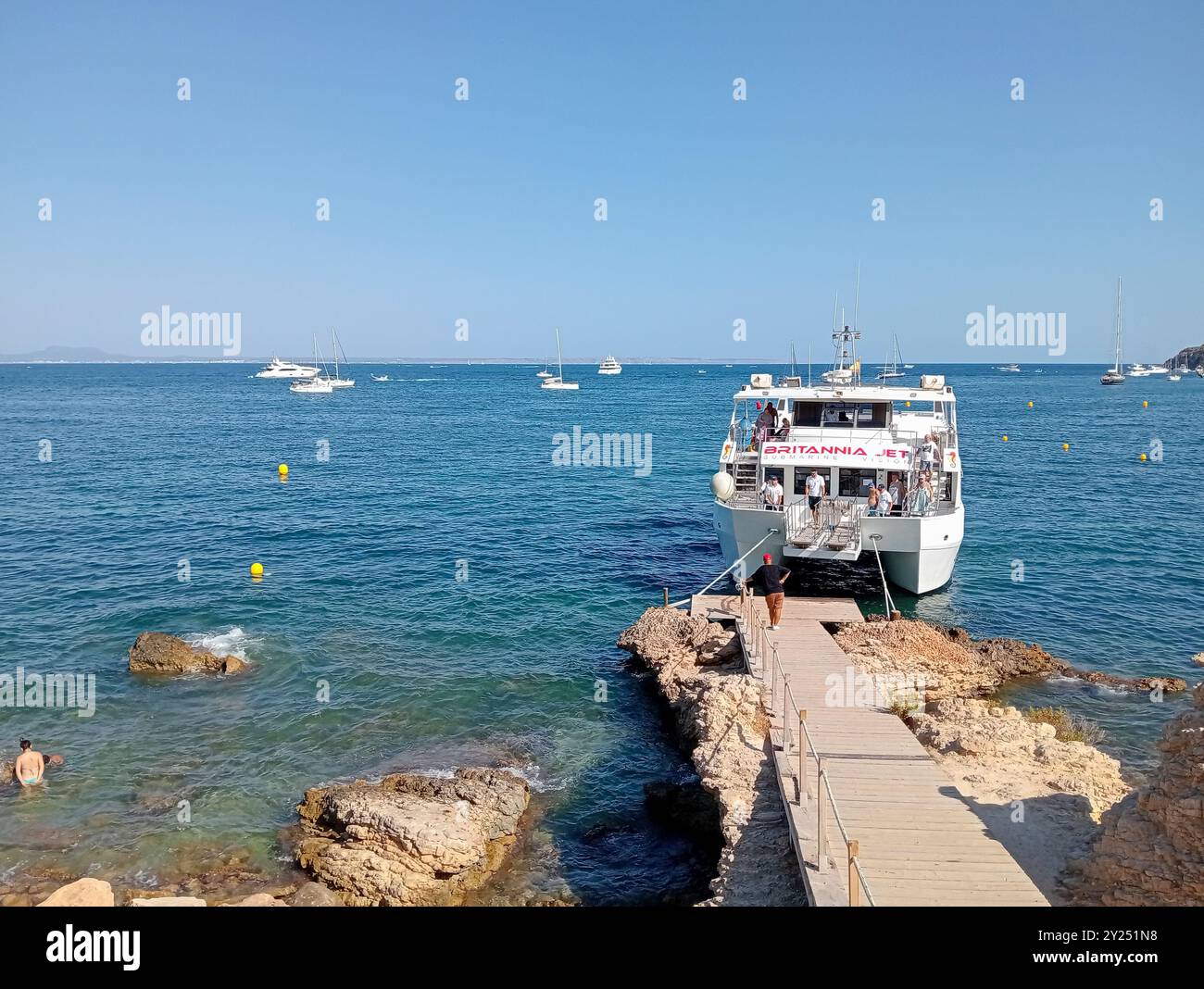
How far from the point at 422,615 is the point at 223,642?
535 centimetres

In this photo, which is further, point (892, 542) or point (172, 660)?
point (892, 542)

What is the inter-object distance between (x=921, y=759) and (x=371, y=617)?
16.4 m

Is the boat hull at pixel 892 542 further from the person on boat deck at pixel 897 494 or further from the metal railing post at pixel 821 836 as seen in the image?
the metal railing post at pixel 821 836

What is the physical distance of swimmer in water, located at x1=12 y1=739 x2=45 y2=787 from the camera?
50.2ft

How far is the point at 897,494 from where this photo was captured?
24.0 metres

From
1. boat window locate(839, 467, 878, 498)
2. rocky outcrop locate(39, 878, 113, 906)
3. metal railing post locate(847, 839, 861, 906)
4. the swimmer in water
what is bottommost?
the swimmer in water

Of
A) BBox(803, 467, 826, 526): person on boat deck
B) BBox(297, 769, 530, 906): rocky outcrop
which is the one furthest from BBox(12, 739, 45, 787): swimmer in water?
BBox(803, 467, 826, 526): person on boat deck

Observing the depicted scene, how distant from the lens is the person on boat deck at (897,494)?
23859 millimetres

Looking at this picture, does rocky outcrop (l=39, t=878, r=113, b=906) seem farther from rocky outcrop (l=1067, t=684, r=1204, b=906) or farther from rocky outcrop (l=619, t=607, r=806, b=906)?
rocky outcrop (l=1067, t=684, r=1204, b=906)

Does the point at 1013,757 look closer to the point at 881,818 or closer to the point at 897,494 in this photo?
the point at 881,818

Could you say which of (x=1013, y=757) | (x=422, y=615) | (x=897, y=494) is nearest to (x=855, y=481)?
(x=897, y=494)

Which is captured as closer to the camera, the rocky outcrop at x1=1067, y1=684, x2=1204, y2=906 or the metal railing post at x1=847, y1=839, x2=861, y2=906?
the metal railing post at x1=847, y1=839, x2=861, y2=906

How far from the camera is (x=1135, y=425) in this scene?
75.7m

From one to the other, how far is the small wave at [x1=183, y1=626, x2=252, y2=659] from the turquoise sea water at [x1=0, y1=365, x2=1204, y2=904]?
0.10 metres
